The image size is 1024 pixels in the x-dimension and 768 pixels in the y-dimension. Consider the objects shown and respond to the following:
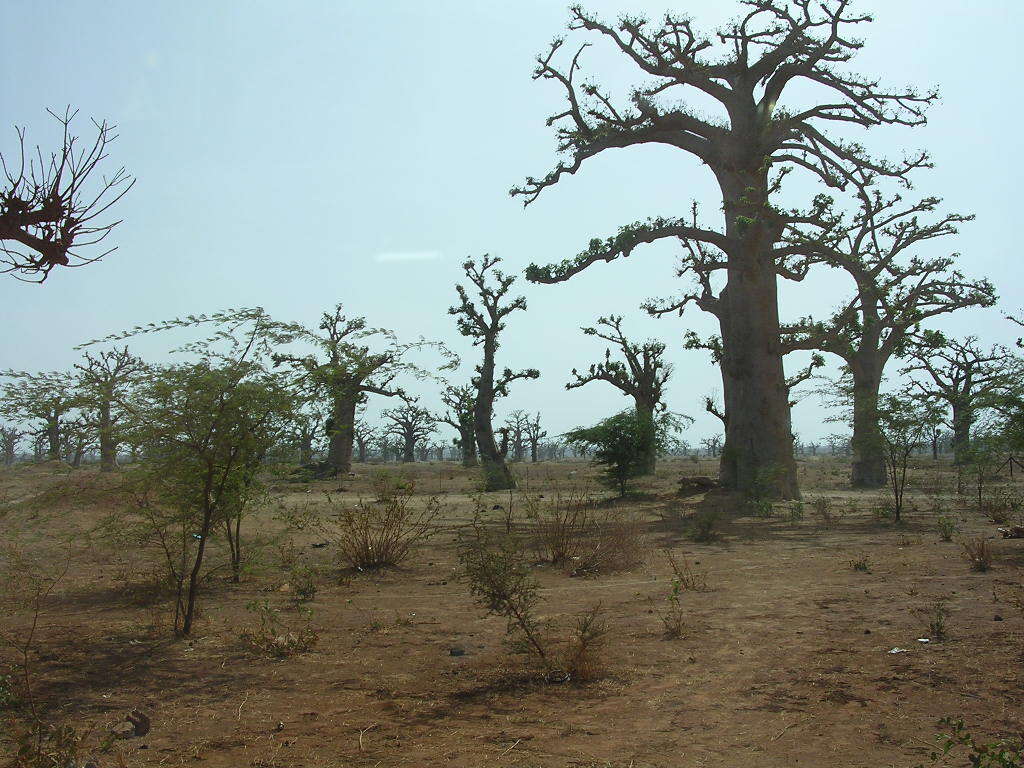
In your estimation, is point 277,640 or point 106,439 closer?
point 277,640

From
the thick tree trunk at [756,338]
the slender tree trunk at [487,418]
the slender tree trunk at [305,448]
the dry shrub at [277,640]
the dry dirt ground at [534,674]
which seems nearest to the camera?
the dry dirt ground at [534,674]

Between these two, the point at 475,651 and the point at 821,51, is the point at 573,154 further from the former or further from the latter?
the point at 475,651

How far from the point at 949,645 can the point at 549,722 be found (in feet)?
8.33

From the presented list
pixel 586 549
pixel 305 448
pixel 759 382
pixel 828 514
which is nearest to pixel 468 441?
pixel 759 382

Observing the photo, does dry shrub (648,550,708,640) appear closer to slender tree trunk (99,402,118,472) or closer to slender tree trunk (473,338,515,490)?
slender tree trunk (99,402,118,472)

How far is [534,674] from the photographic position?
457 centimetres

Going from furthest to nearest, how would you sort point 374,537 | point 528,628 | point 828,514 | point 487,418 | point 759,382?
point 487,418 → point 759,382 → point 828,514 → point 374,537 → point 528,628

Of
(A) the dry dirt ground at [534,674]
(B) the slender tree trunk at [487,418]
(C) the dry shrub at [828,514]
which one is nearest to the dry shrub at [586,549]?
(A) the dry dirt ground at [534,674]

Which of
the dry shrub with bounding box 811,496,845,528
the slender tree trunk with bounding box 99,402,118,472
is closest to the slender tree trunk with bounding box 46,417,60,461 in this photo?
the slender tree trunk with bounding box 99,402,118,472

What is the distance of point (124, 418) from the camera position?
210 inches

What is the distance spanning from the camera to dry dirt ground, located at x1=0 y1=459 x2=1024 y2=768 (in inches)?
138

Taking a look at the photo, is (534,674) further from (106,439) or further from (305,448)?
(106,439)

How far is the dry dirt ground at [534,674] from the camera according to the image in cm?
349

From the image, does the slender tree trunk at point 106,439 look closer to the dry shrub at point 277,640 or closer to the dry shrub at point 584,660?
the dry shrub at point 277,640
